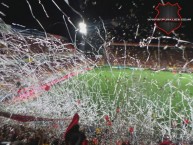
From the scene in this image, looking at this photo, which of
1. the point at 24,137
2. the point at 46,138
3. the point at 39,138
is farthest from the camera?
the point at 24,137

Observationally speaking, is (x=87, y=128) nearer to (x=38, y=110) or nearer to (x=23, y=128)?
(x=23, y=128)

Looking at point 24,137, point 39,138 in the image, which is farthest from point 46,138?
point 24,137

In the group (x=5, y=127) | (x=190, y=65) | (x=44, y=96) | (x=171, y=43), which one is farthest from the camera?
(x=171, y=43)

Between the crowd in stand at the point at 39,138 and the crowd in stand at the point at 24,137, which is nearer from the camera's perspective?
the crowd in stand at the point at 39,138

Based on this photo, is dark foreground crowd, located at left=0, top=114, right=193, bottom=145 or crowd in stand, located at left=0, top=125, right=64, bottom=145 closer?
dark foreground crowd, located at left=0, top=114, right=193, bottom=145

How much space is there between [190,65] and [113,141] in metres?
34.6

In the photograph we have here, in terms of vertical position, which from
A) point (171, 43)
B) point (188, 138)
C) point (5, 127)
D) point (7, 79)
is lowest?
point (188, 138)

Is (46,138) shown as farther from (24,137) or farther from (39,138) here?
(24,137)

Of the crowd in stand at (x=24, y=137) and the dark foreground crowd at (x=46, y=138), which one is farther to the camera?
the crowd in stand at (x=24, y=137)

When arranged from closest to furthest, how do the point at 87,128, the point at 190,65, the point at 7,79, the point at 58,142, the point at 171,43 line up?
the point at 58,142 < the point at 87,128 < the point at 7,79 < the point at 190,65 < the point at 171,43

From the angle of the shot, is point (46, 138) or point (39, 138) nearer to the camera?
point (39, 138)

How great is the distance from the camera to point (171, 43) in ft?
158

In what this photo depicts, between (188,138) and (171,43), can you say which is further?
(171,43)

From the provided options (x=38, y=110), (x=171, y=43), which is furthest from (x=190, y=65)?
(x=38, y=110)
